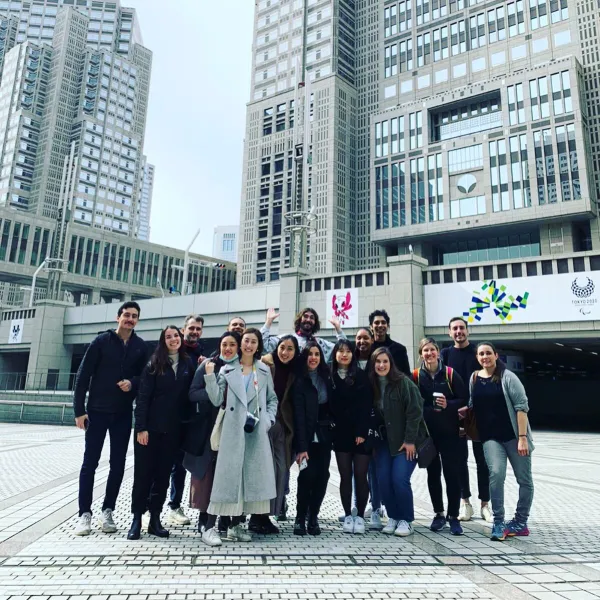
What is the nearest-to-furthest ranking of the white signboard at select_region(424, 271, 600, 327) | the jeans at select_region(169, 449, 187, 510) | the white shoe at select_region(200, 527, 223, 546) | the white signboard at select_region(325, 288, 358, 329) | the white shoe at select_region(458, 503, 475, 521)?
the white shoe at select_region(200, 527, 223, 546)
the jeans at select_region(169, 449, 187, 510)
the white shoe at select_region(458, 503, 475, 521)
the white signboard at select_region(424, 271, 600, 327)
the white signboard at select_region(325, 288, 358, 329)

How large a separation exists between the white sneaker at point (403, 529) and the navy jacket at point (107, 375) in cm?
298

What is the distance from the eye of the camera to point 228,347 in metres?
4.67

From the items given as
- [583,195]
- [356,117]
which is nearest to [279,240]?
[356,117]

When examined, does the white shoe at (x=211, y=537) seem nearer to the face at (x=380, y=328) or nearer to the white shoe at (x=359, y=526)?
the white shoe at (x=359, y=526)

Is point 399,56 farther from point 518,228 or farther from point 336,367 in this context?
point 336,367

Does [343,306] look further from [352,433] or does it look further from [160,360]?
[160,360]

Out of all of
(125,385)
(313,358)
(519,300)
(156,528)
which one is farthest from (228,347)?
(519,300)

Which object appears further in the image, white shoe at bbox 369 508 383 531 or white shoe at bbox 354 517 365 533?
white shoe at bbox 369 508 383 531

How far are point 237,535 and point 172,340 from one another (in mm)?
1975

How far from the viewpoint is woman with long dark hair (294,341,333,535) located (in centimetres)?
468

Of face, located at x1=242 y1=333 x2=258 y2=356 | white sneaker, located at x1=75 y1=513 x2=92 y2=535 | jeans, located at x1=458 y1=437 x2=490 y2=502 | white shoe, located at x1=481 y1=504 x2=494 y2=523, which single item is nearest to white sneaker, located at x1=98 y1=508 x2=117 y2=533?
white sneaker, located at x1=75 y1=513 x2=92 y2=535

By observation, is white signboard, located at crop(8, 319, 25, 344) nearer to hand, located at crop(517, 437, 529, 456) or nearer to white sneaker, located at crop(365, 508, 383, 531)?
white sneaker, located at crop(365, 508, 383, 531)

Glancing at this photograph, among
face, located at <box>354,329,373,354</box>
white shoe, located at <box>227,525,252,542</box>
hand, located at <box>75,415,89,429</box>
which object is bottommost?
white shoe, located at <box>227,525,252,542</box>

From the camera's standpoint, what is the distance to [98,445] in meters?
4.74
